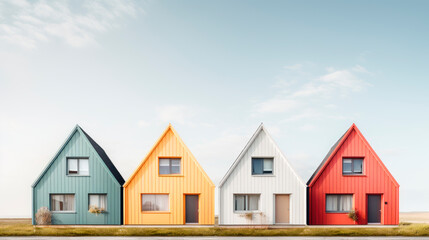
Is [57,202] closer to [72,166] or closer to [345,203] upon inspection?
[72,166]

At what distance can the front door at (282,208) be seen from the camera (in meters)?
29.6

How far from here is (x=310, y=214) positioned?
29828 millimetres

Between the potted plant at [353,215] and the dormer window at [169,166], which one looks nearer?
the potted plant at [353,215]

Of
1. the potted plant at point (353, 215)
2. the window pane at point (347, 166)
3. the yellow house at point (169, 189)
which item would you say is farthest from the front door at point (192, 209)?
the window pane at point (347, 166)

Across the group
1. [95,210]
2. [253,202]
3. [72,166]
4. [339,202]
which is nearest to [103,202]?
[95,210]

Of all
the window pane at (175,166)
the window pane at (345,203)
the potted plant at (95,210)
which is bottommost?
the potted plant at (95,210)

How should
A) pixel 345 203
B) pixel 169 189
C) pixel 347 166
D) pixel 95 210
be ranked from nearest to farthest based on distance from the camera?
1. pixel 95 210
2. pixel 169 189
3. pixel 345 203
4. pixel 347 166

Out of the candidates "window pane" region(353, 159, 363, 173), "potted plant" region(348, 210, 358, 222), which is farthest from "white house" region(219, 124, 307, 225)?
"window pane" region(353, 159, 363, 173)

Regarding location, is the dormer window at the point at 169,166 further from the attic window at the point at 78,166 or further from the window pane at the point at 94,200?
the attic window at the point at 78,166

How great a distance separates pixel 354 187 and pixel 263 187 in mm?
7054

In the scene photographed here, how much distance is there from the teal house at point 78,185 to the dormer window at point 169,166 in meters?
3.44

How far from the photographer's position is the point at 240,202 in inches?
1171

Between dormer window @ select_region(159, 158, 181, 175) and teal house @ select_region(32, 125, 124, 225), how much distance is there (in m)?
3.44

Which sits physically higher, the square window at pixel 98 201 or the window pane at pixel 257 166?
the window pane at pixel 257 166
